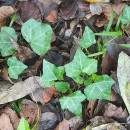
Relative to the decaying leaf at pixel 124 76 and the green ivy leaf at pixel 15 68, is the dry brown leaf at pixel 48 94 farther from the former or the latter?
the decaying leaf at pixel 124 76

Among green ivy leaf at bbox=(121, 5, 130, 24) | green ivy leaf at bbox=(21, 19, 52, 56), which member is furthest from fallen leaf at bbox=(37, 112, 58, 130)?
green ivy leaf at bbox=(121, 5, 130, 24)

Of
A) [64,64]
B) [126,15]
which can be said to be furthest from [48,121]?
[126,15]

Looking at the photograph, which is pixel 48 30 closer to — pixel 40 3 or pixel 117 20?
pixel 40 3

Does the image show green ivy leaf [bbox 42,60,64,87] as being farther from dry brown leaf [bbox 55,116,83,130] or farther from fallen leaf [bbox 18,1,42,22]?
fallen leaf [bbox 18,1,42,22]

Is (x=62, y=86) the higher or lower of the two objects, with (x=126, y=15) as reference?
lower

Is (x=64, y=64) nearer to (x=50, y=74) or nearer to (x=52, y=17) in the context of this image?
(x=50, y=74)
